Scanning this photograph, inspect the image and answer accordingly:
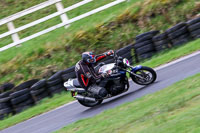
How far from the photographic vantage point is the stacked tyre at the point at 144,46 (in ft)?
42.3

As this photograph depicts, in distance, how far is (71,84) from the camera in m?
10.2

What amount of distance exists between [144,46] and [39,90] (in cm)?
386

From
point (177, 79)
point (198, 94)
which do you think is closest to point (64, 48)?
point (177, 79)

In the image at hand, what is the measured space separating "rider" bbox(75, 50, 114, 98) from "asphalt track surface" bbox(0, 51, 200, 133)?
1.41ft

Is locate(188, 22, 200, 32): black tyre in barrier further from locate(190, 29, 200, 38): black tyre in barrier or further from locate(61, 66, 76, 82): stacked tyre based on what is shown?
locate(61, 66, 76, 82): stacked tyre

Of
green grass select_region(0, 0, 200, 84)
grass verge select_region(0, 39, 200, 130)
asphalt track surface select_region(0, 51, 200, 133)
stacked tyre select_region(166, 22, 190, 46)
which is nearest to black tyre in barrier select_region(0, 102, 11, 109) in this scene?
grass verge select_region(0, 39, 200, 130)

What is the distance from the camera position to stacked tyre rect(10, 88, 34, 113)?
12.3 meters

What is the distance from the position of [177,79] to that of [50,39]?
8.18 metres

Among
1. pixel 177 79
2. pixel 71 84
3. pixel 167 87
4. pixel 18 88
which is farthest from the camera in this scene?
pixel 18 88

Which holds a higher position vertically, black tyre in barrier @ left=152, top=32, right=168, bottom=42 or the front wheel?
black tyre in barrier @ left=152, top=32, right=168, bottom=42

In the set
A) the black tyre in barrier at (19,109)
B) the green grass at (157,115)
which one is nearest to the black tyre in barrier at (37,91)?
the black tyre in barrier at (19,109)

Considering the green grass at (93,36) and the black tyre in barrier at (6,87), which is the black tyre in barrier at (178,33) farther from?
the black tyre in barrier at (6,87)

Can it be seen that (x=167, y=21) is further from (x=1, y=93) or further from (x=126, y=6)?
(x=1, y=93)

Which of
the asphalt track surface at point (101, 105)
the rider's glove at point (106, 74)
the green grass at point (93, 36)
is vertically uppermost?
the green grass at point (93, 36)
